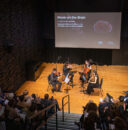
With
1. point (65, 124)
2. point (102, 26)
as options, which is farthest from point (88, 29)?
point (65, 124)

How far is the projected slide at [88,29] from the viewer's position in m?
12.3

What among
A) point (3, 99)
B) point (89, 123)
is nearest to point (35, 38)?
point (3, 99)

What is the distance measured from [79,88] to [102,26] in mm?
4593

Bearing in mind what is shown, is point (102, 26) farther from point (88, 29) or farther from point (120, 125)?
point (120, 125)

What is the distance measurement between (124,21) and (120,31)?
2.03ft

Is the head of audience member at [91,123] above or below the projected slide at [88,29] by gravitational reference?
below

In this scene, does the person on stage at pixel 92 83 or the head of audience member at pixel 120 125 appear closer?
the head of audience member at pixel 120 125

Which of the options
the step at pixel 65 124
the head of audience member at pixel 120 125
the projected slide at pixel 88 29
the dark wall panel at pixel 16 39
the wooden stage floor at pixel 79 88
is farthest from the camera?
the projected slide at pixel 88 29

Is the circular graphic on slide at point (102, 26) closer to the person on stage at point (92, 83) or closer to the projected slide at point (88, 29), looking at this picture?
the projected slide at point (88, 29)

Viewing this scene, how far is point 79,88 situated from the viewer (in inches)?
386

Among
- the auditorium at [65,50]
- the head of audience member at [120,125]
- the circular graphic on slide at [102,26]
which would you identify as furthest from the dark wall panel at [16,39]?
the head of audience member at [120,125]

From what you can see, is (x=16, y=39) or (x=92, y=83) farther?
(x=16, y=39)

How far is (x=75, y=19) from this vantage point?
1250 cm

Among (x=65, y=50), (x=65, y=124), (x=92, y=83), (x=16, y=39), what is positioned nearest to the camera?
(x=65, y=124)
